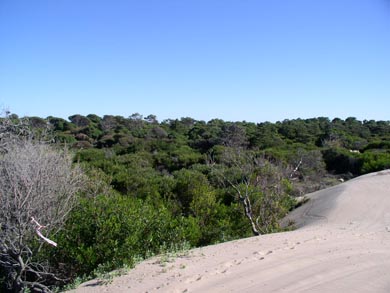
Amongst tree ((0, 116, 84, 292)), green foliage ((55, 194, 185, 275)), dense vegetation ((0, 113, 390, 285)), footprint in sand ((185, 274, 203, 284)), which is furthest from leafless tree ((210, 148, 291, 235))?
tree ((0, 116, 84, 292))

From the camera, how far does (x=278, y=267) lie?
6980 mm

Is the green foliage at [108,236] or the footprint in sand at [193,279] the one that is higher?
the green foliage at [108,236]

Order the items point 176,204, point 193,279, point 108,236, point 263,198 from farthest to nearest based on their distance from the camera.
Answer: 1. point 176,204
2. point 263,198
3. point 108,236
4. point 193,279

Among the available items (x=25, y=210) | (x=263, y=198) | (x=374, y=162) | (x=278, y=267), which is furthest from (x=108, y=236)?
(x=374, y=162)

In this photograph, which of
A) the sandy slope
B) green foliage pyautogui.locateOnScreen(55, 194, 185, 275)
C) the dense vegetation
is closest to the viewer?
the sandy slope

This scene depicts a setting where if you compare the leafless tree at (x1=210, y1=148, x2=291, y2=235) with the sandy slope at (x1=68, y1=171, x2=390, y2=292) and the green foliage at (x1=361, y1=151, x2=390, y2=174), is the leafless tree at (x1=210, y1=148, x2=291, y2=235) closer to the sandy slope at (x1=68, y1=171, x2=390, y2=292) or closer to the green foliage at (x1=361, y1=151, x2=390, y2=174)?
the sandy slope at (x1=68, y1=171, x2=390, y2=292)

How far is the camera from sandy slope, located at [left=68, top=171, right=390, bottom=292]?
6203 millimetres

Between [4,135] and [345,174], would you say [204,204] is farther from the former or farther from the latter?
[345,174]

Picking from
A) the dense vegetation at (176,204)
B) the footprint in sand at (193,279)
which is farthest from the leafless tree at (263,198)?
the footprint in sand at (193,279)

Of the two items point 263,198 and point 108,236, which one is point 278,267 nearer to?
point 108,236

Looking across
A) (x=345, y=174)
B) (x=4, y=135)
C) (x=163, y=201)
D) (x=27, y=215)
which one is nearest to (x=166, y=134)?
(x=345, y=174)

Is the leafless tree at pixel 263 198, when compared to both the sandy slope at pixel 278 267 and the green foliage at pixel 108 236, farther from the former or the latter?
the green foliage at pixel 108 236

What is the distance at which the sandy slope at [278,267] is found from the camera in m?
6.20

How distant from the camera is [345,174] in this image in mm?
28609
